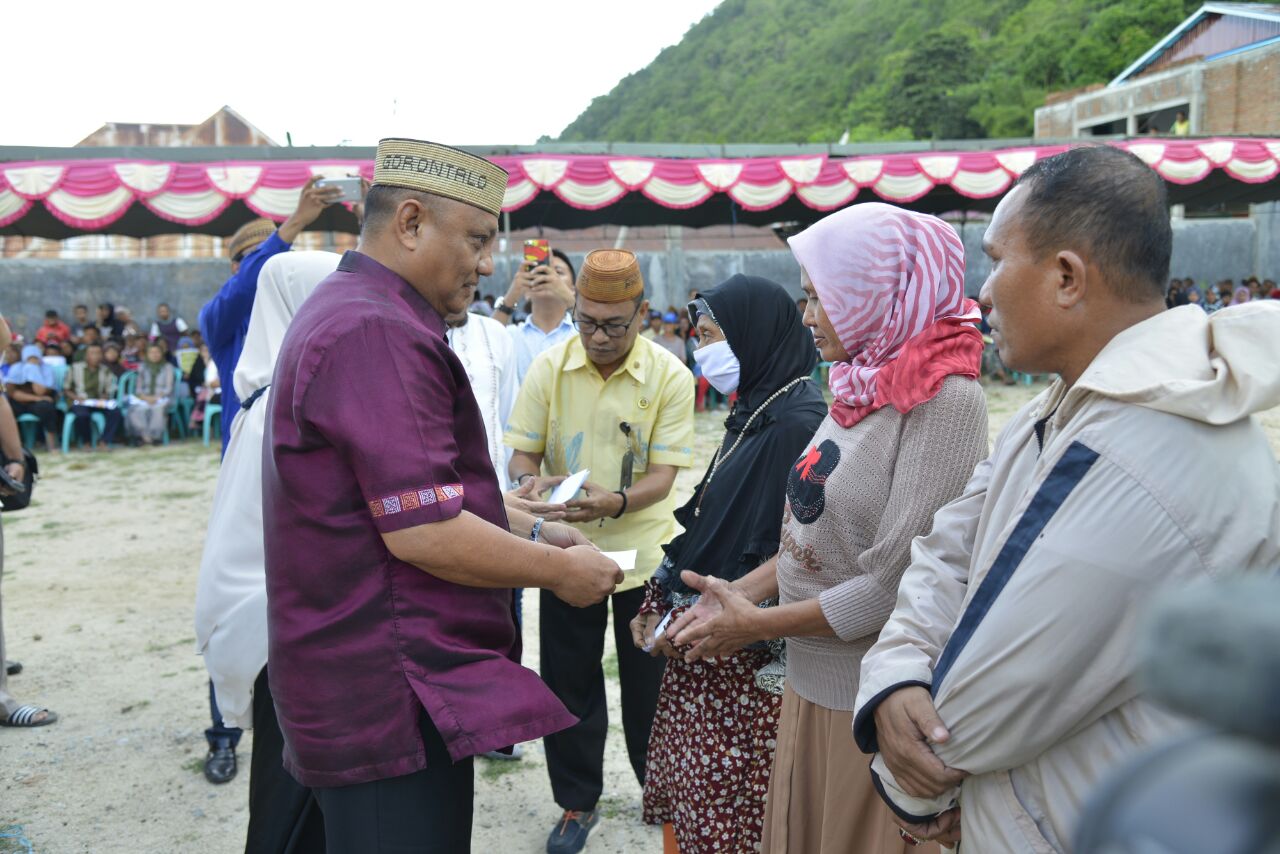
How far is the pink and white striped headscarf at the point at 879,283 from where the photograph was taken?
204 cm

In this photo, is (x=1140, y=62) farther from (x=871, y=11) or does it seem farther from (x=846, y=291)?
(x=846, y=291)

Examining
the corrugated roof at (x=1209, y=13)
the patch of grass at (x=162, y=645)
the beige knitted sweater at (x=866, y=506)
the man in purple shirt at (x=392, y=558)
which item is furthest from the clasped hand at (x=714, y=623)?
the corrugated roof at (x=1209, y=13)

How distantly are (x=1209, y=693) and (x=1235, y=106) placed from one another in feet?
136

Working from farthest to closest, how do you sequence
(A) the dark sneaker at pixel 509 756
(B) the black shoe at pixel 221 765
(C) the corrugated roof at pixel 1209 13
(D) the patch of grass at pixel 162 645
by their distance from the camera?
1. (C) the corrugated roof at pixel 1209 13
2. (D) the patch of grass at pixel 162 645
3. (A) the dark sneaker at pixel 509 756
4. (B) the black shoe at pixel 221 765

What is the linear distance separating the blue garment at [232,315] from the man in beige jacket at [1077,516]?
264 centimetres

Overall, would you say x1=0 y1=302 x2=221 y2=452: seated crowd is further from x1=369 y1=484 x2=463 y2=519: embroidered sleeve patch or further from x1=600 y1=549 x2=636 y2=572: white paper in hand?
x1=369 y1=484 x2=463 y2=519: embroidered sleeve patch

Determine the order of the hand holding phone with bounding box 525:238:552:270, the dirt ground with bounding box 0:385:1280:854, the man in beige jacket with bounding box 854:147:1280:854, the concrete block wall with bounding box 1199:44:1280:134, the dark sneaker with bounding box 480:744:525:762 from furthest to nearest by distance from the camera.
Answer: the concrete block wall with bounding box 1199:44:1280:134
the hand holding phone with bounding box 525:238:552:270
the dark sneaker with bounding box 480:744:525:762
the dirt ground with bounding box 0:385:1280:854
the man in beige jacket with bounding box 854:147:1280:854

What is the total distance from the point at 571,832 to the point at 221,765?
1.51 m

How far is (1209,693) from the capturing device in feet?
1.31

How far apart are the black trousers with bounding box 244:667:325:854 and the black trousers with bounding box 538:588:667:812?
100cm

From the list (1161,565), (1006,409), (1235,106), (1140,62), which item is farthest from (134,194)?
(1140,62)

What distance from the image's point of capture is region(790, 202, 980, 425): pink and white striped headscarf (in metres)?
2.04

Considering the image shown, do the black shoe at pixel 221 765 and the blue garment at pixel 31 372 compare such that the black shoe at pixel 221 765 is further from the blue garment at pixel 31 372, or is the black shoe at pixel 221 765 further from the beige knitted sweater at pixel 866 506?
the blue garment at pixel 31 372

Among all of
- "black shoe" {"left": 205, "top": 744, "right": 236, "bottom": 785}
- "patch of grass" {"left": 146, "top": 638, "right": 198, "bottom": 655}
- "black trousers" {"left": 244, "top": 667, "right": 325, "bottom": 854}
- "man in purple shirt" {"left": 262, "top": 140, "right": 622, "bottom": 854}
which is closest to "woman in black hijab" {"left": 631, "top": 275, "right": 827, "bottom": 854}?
"man in purple shirt" {"left": 262, "top": 140, "right": 622, "bottom": 854}
